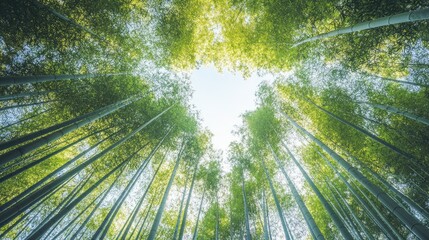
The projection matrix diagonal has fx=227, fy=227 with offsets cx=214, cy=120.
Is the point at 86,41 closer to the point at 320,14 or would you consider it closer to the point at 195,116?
the point at 195,116

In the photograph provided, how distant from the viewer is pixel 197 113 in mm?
10492

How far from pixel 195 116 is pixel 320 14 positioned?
6.38 meters

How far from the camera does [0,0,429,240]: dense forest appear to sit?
522 centimetres

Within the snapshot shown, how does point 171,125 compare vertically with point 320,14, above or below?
above

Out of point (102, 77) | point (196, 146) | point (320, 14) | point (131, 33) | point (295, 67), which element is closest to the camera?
point (320, 14)

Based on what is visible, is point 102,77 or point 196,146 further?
point 196,146

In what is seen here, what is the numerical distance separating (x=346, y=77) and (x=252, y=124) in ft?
14.2

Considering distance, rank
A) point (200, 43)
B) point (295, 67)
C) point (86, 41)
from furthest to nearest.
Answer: point (200, 43)
point (295, 67)
point (86, 41)

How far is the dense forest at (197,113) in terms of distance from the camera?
5219mm

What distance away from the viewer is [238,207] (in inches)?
412

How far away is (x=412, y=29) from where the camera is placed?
4281 millimetres

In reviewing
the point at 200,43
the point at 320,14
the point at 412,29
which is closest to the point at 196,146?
the point at 200,43

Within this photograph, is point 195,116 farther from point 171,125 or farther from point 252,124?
point 252,124

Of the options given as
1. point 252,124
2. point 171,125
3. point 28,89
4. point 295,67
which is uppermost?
point 252,124
